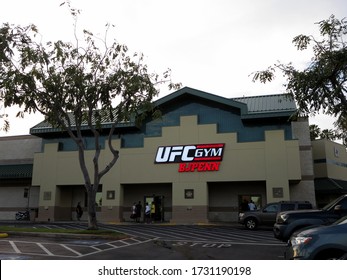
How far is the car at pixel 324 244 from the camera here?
251 inches

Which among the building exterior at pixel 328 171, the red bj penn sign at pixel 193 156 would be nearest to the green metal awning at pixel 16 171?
the red bj penn sign at pixel 193 156

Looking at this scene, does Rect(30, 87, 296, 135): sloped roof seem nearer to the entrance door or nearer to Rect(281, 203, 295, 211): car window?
the entrance door

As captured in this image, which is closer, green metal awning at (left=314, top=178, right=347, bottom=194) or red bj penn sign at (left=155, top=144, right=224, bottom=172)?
green metal awning at (left=314, top=178, right=347, bottom=194)

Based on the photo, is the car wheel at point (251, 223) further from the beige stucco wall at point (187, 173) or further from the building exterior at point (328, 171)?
the building exterior at point (328, 171)

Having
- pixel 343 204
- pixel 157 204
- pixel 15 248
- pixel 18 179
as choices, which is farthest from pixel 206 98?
pixel 15 248

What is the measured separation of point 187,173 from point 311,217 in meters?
18.3

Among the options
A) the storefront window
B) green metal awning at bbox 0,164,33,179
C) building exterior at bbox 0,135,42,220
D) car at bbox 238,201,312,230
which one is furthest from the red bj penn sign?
building exterior at bbox 0,135,42,220

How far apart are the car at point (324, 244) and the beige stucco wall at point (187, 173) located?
69.0 ft

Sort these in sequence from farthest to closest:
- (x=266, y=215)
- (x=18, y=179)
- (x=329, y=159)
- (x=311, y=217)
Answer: (x=18, y=179) → (x=329, y=159) → (x=266, y=215) → (x=311, y=217)

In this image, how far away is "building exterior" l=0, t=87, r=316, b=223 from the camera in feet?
91.7

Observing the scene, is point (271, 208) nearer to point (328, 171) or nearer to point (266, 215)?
point (266, 215)

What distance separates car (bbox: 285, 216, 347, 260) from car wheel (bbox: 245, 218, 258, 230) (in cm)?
1711

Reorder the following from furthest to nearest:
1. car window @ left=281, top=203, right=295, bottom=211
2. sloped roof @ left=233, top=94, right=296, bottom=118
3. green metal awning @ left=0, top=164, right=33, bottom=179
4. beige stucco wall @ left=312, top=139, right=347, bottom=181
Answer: green metal awning @ left=0, top=164, right=33, bottom=179 → beige stucco wall @ left=312, top=139, right=347, bottom=181 → sloped roof @ left=233, top=94, right=296, bottom=118 → car window @ left=281, top=203, right=295, bottom=211

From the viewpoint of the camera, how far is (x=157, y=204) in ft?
104
